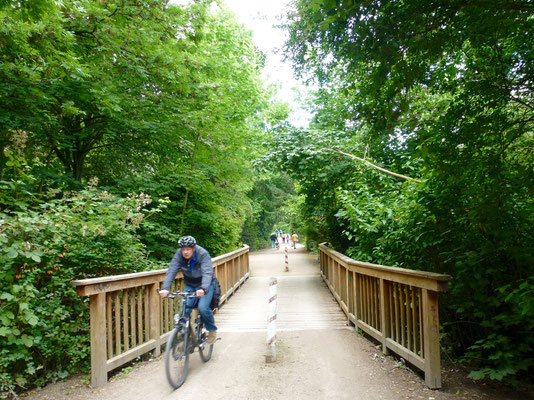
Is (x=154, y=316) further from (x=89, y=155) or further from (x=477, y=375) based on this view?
(x=89, y=155)

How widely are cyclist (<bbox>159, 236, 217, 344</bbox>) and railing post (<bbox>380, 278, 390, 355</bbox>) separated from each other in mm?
2370

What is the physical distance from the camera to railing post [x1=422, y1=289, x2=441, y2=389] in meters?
3.43

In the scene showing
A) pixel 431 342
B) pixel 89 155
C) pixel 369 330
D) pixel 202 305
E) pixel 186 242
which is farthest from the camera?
pixel 89 155

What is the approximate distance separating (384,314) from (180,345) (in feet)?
9.12

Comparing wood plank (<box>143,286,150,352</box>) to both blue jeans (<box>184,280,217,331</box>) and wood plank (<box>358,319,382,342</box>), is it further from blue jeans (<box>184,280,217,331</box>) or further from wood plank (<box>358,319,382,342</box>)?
wood plank (<box>358,319,382,342</box>)

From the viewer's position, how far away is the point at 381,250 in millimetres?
6312

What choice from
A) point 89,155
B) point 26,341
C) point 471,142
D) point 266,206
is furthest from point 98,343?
point 266,206

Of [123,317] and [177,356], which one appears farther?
[123,317]

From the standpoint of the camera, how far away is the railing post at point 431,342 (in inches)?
135

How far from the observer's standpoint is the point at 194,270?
4.43 meters

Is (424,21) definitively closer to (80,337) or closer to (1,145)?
A: (80,337)

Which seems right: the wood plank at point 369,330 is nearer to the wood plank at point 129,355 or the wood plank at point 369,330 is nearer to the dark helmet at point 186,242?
Result: the dark helmet at point 186,242

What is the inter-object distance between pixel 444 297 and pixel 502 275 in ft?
2.75

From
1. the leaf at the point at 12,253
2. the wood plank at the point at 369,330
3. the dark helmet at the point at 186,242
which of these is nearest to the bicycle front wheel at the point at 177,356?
the dark helmet at the point at 186,242
